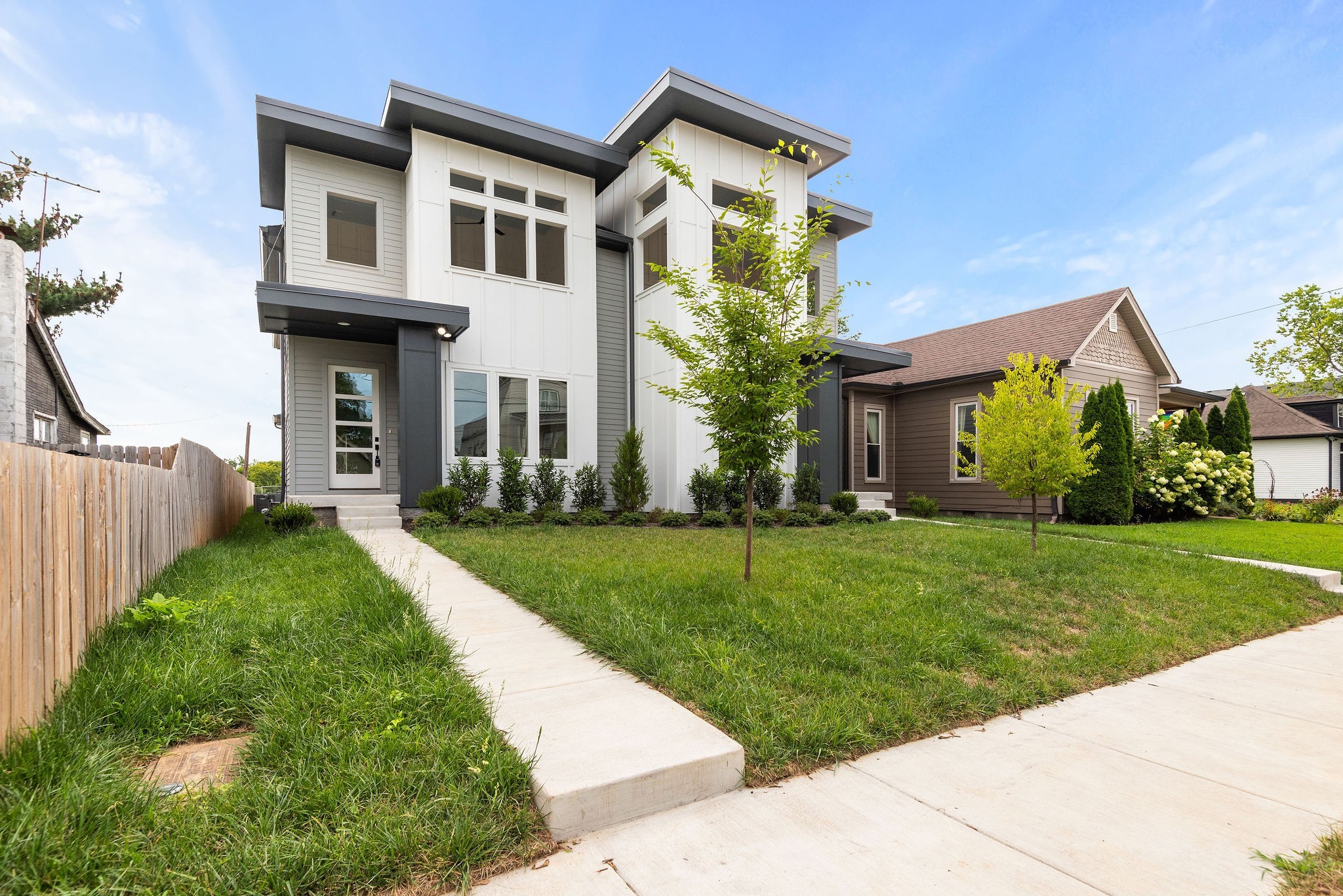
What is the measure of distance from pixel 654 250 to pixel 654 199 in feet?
3.21

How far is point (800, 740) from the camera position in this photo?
8.76 feet

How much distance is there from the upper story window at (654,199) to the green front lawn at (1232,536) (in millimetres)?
8711

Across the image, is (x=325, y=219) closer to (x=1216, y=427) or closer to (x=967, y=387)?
(x=967, y=387)

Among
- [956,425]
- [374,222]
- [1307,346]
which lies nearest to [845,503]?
[956,425]

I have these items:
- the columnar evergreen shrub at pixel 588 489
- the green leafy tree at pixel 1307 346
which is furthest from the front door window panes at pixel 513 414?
the green leafy tree at pixel 1307 346

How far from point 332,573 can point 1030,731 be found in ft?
17.2

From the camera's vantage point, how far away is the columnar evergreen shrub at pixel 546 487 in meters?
10.6

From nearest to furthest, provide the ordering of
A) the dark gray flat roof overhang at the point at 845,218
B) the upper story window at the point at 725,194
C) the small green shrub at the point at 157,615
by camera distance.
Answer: the small green shrub at the point at 157,615 → the upper story window at the point at 725,194 → the dark gray flat roof overhang at the point at 845,218

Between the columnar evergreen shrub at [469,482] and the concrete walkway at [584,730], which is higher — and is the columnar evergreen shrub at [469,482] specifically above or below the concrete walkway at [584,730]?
above

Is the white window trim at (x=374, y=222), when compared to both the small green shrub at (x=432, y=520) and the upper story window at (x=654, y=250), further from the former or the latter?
the small green shrub at (x=432, y=520)

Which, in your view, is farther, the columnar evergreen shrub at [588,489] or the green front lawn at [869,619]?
the columnar evergreen shrub at [588,489]

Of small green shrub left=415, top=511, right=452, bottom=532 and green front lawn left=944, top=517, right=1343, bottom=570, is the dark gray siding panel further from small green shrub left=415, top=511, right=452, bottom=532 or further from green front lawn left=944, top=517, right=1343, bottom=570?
green front lawn left=944, top=517, right=1343, bottom=570

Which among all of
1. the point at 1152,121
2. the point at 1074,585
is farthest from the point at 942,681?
the point at 1152,121

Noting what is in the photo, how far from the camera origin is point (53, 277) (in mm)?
16609
